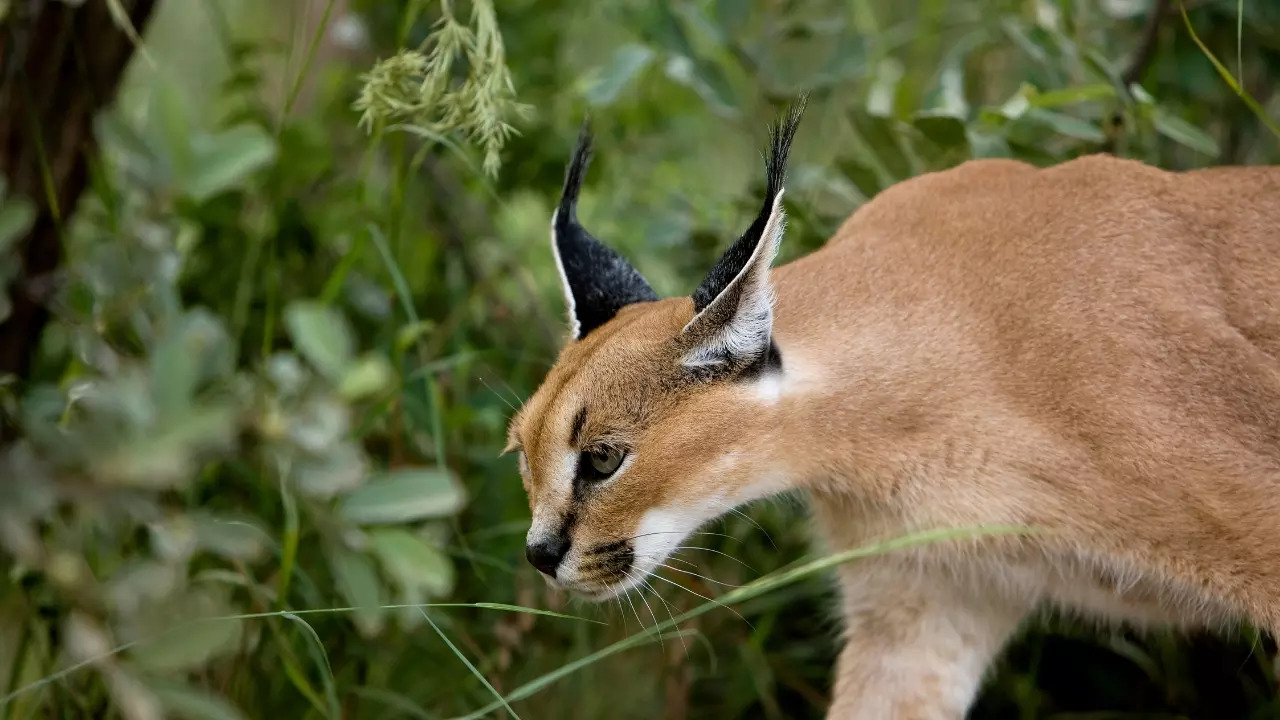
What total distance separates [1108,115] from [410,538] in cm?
215

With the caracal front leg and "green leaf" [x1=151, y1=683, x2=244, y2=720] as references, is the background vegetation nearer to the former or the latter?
"green leaf" [x1=151, y1=683, x2=244, y2=720]

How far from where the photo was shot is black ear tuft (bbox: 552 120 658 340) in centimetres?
279

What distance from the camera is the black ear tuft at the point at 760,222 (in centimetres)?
229

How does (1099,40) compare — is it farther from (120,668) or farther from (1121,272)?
(120,668)

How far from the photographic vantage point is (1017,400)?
8.25 ft

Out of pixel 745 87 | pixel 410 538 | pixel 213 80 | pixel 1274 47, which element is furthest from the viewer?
pixel 213 80

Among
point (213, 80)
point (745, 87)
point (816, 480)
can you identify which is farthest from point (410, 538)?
point (213, 80)

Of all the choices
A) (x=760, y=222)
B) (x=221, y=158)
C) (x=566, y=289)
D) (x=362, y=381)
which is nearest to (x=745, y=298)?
(x=760, y=222)

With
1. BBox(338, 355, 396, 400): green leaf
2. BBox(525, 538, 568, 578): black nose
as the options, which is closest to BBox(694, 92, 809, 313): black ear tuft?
BBox(525, 538, 568, 578): black nose

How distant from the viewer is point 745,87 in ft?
14.4

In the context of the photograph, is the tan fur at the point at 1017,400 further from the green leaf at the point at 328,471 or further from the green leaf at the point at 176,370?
the green leaf at the point at 176,370

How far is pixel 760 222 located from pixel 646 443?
1.62ft

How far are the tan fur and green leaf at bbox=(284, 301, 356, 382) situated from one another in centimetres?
50

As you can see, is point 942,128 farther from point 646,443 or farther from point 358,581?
point 358,581
